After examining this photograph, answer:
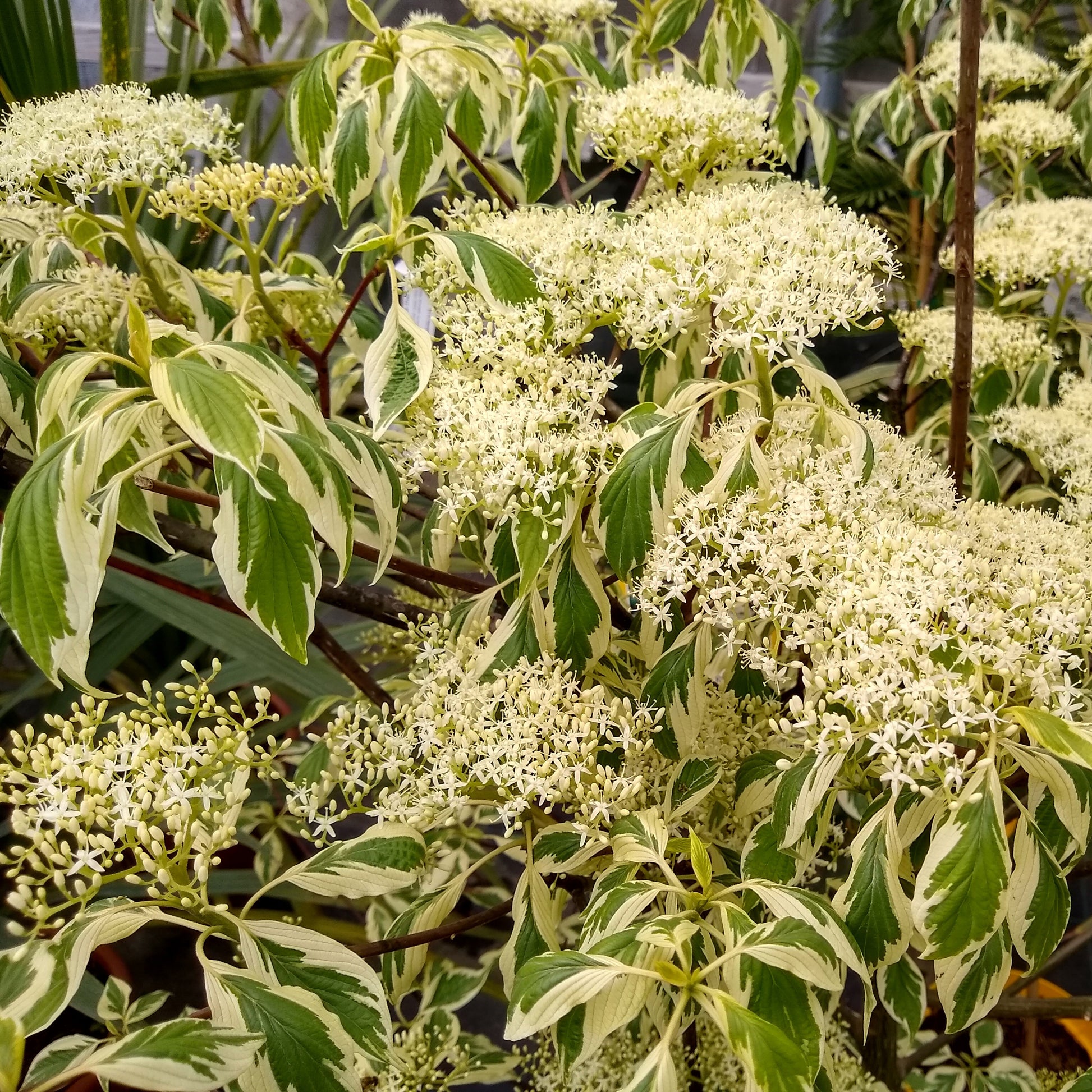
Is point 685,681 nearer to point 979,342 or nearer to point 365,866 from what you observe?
point 365,866

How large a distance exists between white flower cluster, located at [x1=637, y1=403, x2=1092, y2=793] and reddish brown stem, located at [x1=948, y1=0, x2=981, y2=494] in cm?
9

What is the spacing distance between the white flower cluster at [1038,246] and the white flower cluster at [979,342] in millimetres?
63

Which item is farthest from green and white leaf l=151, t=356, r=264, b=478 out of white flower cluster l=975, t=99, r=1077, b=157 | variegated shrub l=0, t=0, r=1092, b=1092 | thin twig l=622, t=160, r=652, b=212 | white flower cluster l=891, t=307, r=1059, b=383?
white flower cluster l=975, t=99, r=1077, b=157

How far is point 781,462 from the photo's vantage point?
544 millimetres

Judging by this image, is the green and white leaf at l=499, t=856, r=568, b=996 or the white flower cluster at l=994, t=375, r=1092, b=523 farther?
the white flower cluster at l=994, t=375, r=1092, b=523

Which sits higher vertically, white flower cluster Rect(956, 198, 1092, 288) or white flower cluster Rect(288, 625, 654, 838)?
white flower cluster Rect(956, 198, 1092, 288)

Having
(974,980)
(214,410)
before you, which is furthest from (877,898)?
(214,410)

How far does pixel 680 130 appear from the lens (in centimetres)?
66

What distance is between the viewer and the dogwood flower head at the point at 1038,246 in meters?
0.94

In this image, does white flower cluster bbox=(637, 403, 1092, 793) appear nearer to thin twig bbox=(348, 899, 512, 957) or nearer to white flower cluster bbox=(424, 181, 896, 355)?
white flower cluster bbox=(424, 181, 896, 355)

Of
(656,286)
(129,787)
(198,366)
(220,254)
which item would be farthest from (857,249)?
(220,254)

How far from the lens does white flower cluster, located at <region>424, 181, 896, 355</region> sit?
0.49 metres

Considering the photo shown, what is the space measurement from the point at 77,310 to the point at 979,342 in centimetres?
84

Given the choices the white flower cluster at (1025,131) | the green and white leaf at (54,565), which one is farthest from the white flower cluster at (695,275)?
the white flower cluster at (1025,131)
